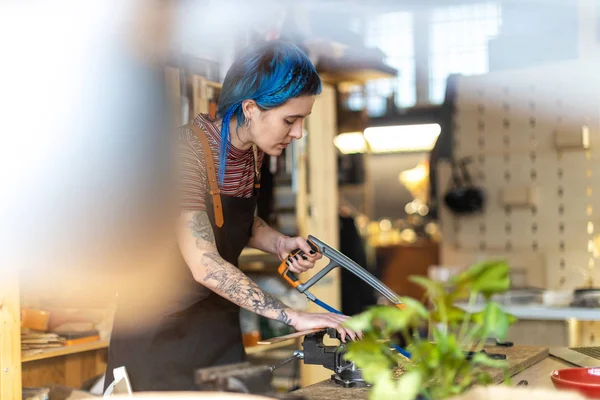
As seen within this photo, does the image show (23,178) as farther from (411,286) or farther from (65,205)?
(411,286)

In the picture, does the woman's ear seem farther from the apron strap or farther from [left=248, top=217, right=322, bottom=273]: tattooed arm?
[left=248, top=217, right=322, bottom=273]: tattooed arm

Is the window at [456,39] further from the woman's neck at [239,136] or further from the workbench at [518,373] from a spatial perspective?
the woman's neck at [239,136]

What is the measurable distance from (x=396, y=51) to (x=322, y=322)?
10922mm

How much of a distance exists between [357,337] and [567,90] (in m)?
3.54

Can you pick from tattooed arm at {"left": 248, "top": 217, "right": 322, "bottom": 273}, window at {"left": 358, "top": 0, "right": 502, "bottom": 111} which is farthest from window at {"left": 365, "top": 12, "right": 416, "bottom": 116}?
tattooed arm at {"left": 248, "top": 217, "right": 322, "bottom": 273}

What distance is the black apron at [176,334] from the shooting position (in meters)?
2.04

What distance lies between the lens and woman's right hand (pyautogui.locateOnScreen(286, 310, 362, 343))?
173 centimetres

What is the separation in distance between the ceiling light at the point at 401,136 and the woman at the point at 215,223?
8.51m

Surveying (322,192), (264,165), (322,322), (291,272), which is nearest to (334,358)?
(322,322)

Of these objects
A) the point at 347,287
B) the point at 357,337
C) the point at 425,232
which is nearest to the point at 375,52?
the point at 347,287

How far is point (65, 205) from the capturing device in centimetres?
250

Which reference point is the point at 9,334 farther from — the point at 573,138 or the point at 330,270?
the point at 573,138

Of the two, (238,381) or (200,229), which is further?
(200,229)

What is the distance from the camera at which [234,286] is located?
1.91 metres
